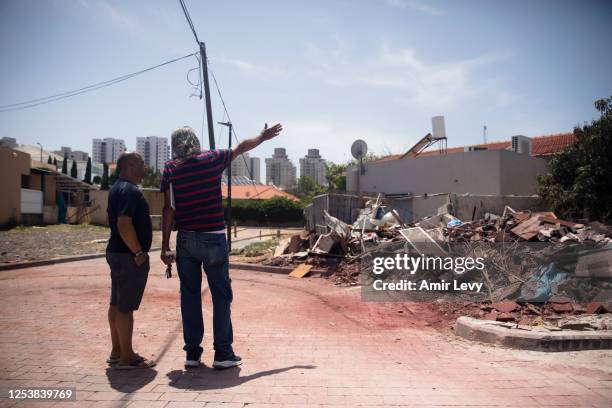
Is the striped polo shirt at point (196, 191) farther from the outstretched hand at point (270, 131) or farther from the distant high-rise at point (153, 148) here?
the distant high-rise at point (153, 148)

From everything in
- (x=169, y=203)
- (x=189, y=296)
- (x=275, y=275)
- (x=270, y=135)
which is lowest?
(x=275, y=275)

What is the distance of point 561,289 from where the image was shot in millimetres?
6609

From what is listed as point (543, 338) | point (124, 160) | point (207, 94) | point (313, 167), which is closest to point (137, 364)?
point (124, 160)

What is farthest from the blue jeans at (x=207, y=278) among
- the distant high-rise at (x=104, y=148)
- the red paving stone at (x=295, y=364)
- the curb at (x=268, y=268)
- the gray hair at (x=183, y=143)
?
the distant high-rise at (x=104, y=148)

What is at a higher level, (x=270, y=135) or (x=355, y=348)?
(x=270, y=135)

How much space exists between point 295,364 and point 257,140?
1.98 metres

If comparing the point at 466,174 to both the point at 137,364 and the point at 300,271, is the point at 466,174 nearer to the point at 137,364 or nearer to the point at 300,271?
the point at 300,271

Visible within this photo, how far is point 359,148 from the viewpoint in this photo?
18.7 metres

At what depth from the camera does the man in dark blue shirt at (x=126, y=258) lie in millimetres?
3322

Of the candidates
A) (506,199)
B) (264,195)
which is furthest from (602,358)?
(264,195)

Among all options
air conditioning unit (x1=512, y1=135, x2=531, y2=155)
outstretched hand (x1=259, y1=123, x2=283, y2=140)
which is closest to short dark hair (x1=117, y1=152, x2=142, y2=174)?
outstretched hand (x1=259, y1=123, x2=283, y2=140)

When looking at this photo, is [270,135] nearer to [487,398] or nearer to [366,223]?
[487,398]

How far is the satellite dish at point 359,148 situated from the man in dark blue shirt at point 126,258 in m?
15.7

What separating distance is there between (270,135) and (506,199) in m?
14.7
